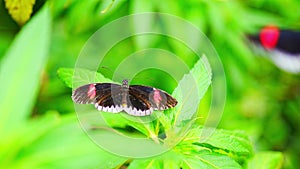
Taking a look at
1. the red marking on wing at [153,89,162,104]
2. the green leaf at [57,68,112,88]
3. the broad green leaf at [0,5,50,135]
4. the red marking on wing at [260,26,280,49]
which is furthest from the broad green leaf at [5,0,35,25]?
the red marking on wing at [260,26,280,49]

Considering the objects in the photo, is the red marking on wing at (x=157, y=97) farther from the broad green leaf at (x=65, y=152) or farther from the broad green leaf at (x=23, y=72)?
the broad green leaf at (x=23, y=72)

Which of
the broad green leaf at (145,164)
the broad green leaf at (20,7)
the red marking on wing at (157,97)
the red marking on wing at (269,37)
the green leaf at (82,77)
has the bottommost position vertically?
the broad green leaf at (145,164)

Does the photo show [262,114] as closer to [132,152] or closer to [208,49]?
[208,49]

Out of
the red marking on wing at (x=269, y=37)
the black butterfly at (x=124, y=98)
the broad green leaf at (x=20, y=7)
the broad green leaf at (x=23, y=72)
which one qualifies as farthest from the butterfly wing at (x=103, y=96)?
the red marking on wing at (x=269, y=37)

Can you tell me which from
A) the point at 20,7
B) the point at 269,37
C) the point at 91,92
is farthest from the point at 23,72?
the point at 269,37

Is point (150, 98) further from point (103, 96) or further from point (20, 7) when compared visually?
point (20, 7)

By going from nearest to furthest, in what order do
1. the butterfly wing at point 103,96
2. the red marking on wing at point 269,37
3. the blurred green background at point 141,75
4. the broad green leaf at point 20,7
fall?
the butterfly wing at point 103,96 → the blurred green background at point 141,75 → the broad green leaf at point 20,7 → the red marking on wing at point 269,37

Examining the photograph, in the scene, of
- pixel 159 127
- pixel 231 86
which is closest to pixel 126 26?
pixel 231 86
